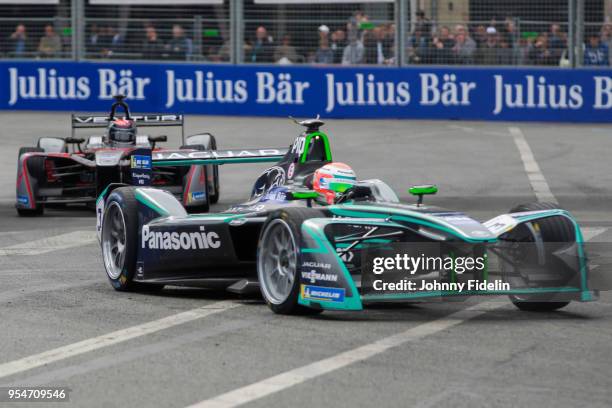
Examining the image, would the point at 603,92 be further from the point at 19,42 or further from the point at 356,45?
the point at 19,42

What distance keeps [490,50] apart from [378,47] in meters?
2.19

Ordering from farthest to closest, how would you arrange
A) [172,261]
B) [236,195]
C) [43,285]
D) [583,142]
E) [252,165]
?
[583,142]
[252,165]
[236,195]
[43,285]
[172,261]

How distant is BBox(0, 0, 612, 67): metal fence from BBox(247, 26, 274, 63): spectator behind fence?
0.02 meters

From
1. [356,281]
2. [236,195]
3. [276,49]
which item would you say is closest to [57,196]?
[236,195]

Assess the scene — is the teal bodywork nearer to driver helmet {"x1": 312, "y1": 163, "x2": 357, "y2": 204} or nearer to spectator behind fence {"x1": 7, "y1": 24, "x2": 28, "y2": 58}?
driver helmet {"x1": 312, "y1": 163, "x2": 357, "y2": 204}

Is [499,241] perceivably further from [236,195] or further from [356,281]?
[236,195]

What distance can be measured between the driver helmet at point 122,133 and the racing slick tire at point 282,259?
824 cm

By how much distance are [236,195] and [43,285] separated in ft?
24.6

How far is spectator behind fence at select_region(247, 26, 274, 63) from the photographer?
1024 inches

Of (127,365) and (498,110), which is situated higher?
(498,110)

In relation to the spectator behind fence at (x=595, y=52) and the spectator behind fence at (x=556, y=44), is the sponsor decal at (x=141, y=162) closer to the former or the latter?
the spectator behind fence at (x=556, y=44)

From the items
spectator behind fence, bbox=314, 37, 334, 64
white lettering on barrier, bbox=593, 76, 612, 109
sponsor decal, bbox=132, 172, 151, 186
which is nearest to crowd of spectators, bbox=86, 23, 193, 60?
spectator behind fence, bbox=314, 37, 334, 64

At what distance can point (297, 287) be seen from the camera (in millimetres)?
8242

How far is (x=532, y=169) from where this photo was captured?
64.6 ft
